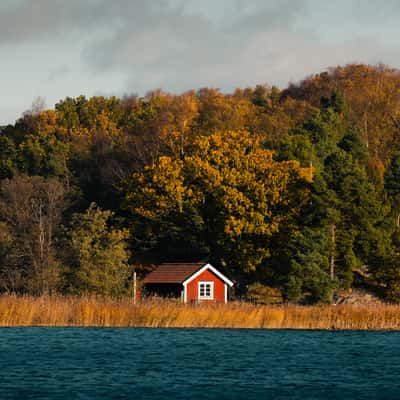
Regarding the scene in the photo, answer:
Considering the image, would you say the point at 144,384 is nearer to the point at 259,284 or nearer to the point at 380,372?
the point at 380,372

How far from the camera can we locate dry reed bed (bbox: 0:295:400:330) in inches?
1857

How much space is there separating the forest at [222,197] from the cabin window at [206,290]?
3.85 meters

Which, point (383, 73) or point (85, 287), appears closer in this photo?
point (85, 287)

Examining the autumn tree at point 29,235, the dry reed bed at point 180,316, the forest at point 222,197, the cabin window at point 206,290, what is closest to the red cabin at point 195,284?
the cabin window at point 206,290

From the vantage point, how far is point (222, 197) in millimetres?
77125

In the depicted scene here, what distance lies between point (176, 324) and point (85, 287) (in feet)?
58.0

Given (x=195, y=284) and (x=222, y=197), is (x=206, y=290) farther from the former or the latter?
(x=222, y=197)

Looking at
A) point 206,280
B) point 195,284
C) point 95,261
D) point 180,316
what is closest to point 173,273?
point 195,284

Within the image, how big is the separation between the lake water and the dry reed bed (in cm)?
57

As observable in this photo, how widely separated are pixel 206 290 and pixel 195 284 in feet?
3.51

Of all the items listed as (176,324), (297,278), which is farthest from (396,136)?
(176,324)

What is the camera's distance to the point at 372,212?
7106cm

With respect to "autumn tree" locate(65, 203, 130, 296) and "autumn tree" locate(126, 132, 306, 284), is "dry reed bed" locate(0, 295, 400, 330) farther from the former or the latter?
Answer: "autumn tree" locate(126, 132, 306, 284)

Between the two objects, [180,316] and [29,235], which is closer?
[180,316]
